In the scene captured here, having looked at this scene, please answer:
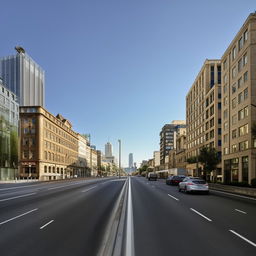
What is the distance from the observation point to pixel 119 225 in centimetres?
877

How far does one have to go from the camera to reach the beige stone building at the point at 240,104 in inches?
1571

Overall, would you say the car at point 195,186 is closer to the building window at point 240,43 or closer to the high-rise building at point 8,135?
the building window at point 240,43

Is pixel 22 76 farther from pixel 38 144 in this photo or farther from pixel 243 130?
pixel 243 130

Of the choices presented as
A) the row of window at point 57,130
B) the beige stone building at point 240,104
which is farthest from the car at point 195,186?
the row of window at point 57,130

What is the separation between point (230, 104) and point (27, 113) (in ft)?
189

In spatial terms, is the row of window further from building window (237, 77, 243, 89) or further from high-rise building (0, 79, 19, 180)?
building window (237, 77, 243, 89)

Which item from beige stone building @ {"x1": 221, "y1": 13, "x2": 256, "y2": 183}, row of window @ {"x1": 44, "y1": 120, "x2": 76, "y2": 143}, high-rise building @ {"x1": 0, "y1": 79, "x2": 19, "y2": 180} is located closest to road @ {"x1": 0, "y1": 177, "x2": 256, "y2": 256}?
beige stone building @ {"x1": 221, "y1": 13, "x2": 256, "y2": 183}

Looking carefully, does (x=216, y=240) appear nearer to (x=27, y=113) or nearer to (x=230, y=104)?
(x=230, y=104)

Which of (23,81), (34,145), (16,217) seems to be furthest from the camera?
(23,81)

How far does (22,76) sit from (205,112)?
11178cm

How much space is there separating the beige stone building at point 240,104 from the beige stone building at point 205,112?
33.5 feet

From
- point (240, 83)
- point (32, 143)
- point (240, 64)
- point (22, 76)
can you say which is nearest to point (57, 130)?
point (32, 143)

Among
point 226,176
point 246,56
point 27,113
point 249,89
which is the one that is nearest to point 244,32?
point 246,56

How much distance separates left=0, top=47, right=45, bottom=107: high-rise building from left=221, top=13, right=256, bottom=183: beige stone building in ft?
380
